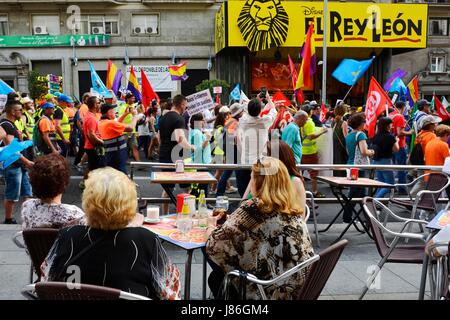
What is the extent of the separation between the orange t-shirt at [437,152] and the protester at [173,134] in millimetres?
3668

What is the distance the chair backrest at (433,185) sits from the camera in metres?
6.28

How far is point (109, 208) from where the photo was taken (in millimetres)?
2623

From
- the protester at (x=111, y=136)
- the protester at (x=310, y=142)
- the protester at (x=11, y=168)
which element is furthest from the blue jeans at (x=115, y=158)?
the protester at (x=310, y=142)

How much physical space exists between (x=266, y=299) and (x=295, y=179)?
1.52 meters

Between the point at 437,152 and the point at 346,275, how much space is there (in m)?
3.00

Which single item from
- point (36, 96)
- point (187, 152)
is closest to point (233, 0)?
point (36, 96)

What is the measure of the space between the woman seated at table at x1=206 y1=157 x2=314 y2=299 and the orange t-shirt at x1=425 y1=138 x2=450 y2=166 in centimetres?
478

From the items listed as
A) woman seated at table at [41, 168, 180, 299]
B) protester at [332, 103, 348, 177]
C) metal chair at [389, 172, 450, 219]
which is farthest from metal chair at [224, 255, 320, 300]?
protester at [332, 103, 348, 177]

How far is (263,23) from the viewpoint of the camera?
2366cm

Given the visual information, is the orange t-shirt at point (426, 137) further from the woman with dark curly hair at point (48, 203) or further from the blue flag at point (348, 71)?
the blue flag at point (348, 71)

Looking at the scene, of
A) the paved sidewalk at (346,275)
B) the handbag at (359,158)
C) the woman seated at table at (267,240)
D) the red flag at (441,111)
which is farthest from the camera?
the red flag at (441,111)

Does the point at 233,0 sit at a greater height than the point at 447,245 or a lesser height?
greater

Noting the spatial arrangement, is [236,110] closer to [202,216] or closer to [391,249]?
[202,216]
